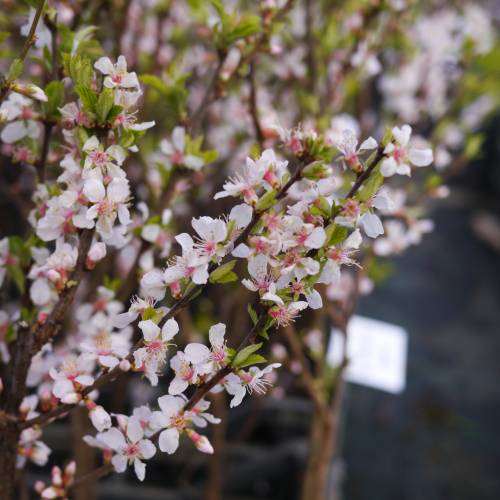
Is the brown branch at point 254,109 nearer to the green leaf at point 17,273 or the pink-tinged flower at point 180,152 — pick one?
the pink-tinged flower at point 180,152

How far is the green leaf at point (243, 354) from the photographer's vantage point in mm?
686

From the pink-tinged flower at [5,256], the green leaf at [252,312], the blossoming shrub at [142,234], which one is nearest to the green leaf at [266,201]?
the blossoming shrub at [142,234]

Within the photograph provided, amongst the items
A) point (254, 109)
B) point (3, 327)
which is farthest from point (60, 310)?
point (254, 109)

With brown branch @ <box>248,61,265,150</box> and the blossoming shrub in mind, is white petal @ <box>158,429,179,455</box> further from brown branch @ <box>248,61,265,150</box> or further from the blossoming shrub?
brown branch @ <box>248,61,265,150</box>

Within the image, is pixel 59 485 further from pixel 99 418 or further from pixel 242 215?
pixel 242 215

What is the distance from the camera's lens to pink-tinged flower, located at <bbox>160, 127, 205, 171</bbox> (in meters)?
1.08

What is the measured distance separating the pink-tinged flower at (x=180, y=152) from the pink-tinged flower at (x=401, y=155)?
45cm

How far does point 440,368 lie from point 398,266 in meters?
1.37

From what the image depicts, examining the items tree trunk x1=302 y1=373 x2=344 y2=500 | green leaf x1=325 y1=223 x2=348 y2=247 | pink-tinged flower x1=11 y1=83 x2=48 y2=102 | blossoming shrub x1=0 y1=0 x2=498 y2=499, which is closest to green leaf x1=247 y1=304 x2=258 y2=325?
blossoming shrub x1=0 y1=0 x2=498 y2=499

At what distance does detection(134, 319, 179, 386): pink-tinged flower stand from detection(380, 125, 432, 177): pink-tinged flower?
28 centimetres

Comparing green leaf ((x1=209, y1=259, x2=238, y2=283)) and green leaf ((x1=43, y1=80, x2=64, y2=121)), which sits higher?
green leaf ((x1=43, y1=80, x2=64, y2=121))

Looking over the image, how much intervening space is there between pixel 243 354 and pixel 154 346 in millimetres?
98

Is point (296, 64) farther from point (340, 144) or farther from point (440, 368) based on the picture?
point (440, 368)

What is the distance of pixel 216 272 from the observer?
709 mm
